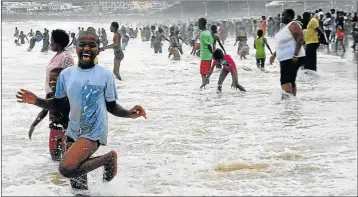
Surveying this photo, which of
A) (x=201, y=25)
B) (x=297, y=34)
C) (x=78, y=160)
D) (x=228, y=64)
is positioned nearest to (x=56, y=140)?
(x=78, y=160)

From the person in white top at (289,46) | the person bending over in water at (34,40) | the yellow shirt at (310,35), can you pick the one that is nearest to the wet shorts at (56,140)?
the person in white top at (289,46)

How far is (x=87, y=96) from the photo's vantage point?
3975mm

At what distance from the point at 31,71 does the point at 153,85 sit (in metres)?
6.67

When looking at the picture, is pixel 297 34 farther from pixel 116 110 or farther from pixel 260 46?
pixel 260 46

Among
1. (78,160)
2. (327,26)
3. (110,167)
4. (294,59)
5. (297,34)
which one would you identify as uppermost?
(327,26)

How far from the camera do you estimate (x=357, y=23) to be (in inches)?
758

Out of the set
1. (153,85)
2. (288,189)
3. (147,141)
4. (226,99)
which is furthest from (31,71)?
(288,189)

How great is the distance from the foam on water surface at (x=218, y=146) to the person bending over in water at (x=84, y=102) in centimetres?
53

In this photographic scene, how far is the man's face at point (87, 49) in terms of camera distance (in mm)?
4043

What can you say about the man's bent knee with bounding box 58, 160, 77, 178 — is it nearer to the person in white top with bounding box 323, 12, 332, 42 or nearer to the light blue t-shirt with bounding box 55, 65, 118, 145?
the light blue t-shirt with bounding box 55, 65, 118, 145

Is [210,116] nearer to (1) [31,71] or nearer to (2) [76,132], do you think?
(2) [76,132]

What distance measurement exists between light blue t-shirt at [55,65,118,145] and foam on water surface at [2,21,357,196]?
0.62 m

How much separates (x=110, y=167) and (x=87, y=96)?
0.66 metres

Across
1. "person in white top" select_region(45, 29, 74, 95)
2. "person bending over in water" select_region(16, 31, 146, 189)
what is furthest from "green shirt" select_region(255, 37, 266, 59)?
"person bending over in water" select_region(16, 31, 146, 189)
